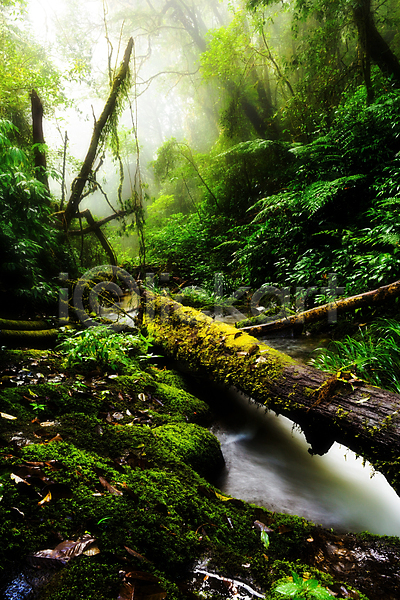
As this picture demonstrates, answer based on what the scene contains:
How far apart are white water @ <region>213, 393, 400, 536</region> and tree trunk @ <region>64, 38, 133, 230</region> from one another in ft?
22.1

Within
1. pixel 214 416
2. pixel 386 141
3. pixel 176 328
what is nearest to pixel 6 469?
pixel 214 416

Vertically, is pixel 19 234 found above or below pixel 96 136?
Answer: below

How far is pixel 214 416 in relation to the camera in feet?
12.3

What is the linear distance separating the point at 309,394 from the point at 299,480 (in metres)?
1.28

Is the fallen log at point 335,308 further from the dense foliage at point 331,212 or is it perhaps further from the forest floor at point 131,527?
the forest floor at point 131,527

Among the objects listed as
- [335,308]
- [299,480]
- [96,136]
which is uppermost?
[96,136]

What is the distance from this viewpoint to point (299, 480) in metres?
2.91

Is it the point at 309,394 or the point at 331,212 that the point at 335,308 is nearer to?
the point at 309,394

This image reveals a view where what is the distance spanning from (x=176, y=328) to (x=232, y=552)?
3.07 m

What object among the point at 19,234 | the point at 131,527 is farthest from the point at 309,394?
the point at 19,234

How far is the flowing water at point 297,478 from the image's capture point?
2473 mm

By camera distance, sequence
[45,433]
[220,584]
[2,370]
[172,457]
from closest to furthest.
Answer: [220,584] < [45,433] < [172,457] < [2,370]

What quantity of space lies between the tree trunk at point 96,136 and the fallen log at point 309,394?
5703mm

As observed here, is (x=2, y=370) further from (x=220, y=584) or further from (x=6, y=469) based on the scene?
(x=220, y=584)
